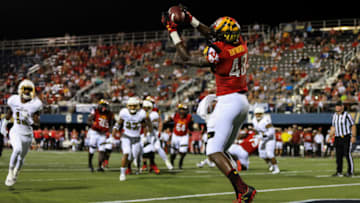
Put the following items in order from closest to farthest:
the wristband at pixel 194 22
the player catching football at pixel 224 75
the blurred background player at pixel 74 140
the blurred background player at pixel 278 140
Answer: the player catching football at pixel 224 75 → the wristband at pixel 194 22 → the blurred background player at pixel 278 140 → the blurred background player at pixel 74 140

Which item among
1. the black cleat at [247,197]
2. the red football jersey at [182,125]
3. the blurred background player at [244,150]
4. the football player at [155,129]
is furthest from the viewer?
the red football jersey at [182,125]

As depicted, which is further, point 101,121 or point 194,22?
point 101,121

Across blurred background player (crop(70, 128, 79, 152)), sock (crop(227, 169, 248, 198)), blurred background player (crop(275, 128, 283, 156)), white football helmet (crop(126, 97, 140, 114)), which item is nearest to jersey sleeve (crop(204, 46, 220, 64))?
sock (crop(227, 169, 248, 198))

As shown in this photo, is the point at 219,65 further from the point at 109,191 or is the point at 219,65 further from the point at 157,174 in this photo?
the point at 157,174

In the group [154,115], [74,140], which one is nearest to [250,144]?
[154,115]

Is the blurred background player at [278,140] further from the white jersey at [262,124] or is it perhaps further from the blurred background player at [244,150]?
the white jersey at [262,124]

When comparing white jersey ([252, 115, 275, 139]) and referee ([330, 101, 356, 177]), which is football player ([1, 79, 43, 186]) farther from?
referee ([330, 101, 356, 177])

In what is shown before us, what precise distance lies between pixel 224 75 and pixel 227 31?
0.51m

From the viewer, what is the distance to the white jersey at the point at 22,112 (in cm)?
914

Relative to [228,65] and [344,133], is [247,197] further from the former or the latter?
[344,133]

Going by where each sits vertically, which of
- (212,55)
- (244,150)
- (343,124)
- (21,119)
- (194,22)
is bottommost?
(244,150)

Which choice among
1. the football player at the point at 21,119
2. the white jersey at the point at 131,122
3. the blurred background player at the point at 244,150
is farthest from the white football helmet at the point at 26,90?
the blurred background player at the point at 244,150

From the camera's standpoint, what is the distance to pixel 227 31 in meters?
5.75

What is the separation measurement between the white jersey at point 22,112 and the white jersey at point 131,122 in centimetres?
328
